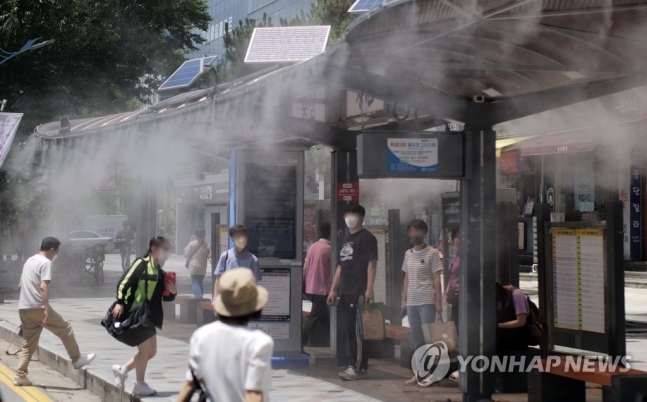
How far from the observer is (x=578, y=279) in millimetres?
8672

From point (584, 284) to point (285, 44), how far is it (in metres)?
4.66

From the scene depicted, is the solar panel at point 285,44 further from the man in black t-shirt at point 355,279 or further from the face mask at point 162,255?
the face mask at point 162,255

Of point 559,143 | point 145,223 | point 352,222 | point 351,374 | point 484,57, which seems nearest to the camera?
point 484,57

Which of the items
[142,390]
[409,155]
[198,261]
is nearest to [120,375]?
[142,390]

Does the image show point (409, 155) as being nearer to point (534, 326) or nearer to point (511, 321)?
point (511, 321)

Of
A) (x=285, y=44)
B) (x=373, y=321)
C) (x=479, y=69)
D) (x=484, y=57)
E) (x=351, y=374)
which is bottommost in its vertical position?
(x=351, y=374)

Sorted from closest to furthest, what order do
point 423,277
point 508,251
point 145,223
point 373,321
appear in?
point 423,277
point 508,251
point 373,321
point 145,223

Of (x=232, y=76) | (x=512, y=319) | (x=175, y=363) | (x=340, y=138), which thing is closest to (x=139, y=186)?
(x=175, y=363)

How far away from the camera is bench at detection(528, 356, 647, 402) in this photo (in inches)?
260

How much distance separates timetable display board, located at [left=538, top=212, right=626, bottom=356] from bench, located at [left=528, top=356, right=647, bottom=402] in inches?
37.1

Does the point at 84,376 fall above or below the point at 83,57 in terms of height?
below

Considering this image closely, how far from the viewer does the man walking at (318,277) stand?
437 inches

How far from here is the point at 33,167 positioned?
25250 millimetres

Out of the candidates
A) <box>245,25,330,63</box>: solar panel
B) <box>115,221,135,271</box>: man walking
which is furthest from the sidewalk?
<box>115,221,135,271</box>: man walking
